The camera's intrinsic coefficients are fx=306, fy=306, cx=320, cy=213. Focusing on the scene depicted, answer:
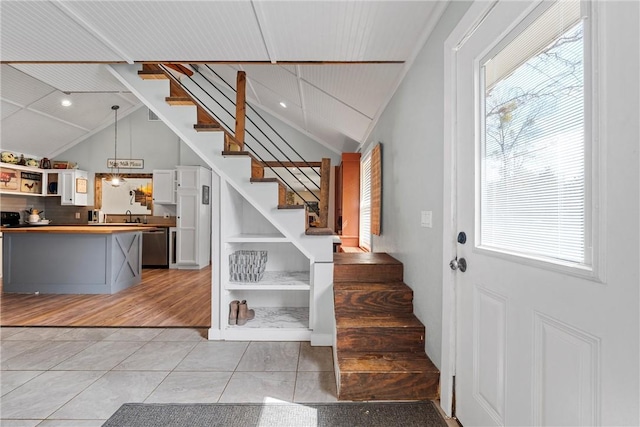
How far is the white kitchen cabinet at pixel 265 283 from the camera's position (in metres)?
2.83

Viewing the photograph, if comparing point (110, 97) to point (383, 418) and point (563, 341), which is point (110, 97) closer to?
point (383, 418)

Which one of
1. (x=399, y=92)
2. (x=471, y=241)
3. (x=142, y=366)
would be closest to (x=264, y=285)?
(x=142, y=366)

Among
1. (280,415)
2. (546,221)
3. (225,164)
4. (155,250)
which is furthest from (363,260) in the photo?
(155,250)

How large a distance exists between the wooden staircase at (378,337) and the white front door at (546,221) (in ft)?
1.02

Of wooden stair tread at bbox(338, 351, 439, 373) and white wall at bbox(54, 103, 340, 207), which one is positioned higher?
white wall at bbox(54, 103, 340, 207)

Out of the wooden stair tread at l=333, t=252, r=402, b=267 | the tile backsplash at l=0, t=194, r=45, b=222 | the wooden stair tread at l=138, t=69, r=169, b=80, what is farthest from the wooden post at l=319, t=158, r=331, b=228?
the tile backsplash at l=0, t=194, r=45, b=222

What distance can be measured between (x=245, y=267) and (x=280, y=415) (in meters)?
1.40

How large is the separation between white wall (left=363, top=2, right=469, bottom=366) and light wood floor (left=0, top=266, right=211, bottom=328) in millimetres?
2192

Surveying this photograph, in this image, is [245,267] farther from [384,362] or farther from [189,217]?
[189,217]

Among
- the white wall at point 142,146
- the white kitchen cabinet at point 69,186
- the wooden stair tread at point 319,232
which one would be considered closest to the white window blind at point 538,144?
the wooden stair tread at point 319,232

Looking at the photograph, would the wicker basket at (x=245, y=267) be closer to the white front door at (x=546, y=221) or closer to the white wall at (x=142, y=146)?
the white front door at (x=546, y=221)

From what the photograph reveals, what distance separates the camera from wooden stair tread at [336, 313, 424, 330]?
7.10 feet

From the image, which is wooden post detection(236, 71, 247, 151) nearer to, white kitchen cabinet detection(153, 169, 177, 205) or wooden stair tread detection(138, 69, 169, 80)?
wooden stair tread detection(138, 69, 169, 80)

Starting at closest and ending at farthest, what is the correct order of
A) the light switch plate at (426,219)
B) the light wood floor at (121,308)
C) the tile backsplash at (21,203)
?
the light switch plate at (426,219) → the light wood floor at (121,308) → the tile backsplash at (21,203)
